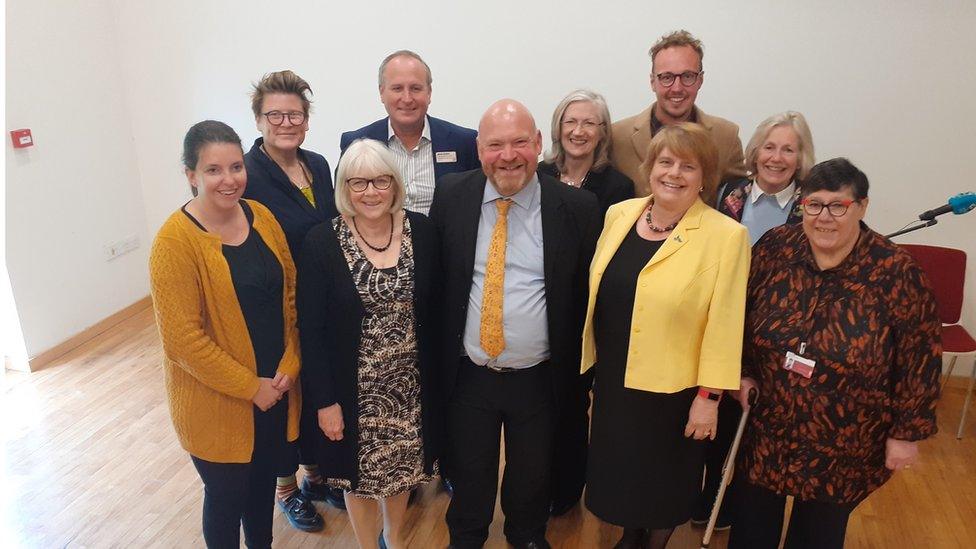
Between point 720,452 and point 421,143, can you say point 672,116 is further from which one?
point 720,452

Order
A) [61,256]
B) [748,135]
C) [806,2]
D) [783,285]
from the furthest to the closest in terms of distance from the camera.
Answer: [61,256]
[748,135]
[806,2]
[783,285]

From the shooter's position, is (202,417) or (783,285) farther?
(202,417)

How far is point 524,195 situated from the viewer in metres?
2.24

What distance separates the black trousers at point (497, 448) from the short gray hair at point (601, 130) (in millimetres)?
909

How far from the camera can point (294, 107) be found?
2.48 meters

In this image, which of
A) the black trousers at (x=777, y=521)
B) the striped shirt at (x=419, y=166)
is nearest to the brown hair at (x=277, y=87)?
the striped shirt at (x=419, y=166)

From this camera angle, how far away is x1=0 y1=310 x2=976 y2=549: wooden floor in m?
2.83

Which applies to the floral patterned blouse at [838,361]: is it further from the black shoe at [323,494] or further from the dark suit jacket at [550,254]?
the black shoe at [323,494]

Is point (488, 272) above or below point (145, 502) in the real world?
above

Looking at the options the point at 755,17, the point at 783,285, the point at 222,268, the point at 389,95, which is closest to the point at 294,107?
the point at 389,95

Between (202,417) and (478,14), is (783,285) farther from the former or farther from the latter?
(478,14)

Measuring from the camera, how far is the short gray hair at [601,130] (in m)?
2.64

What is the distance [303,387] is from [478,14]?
293cm

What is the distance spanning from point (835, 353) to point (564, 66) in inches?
112
